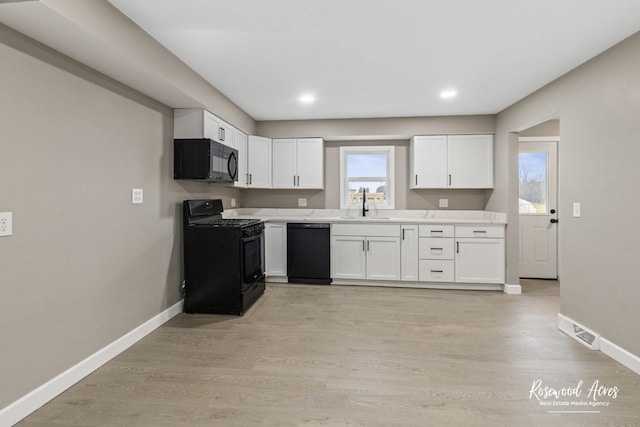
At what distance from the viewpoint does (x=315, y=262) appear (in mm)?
4289

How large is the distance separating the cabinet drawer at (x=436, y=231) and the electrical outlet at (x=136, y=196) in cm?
327

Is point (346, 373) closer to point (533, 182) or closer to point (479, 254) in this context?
point (479, 254)

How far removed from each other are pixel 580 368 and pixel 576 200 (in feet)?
→ 4.52

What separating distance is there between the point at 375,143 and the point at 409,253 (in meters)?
1.81

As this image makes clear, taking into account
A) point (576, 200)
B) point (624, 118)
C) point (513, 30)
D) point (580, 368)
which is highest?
point (513, 30)

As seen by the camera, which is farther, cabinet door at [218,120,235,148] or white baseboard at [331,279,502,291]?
white baseboard at [331,279,502,291]

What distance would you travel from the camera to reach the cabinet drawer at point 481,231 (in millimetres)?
3975

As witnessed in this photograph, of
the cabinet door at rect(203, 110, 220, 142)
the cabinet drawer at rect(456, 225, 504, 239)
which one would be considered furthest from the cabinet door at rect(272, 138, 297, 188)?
the cabinet drawer at rect(456, 225, 504, 239)

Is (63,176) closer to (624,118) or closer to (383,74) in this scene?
(383,74)

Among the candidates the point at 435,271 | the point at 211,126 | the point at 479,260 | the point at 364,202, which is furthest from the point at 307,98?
the point at 479,260

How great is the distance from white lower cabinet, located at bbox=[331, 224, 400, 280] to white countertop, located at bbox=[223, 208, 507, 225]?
0.13m

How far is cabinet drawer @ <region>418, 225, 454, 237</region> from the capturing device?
405 cm

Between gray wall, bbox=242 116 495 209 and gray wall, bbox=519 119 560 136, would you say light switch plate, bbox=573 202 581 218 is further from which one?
gray wall, bbox=519 119 560 136

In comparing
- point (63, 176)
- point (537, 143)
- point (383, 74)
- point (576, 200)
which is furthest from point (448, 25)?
point (537, 143)
